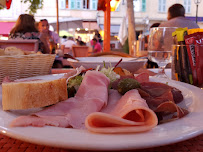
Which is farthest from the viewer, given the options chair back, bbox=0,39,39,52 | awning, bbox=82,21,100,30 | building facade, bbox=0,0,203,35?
building facade, bbox=0,0,203,35

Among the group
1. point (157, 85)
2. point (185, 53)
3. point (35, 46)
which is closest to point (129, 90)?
point (157, 85)

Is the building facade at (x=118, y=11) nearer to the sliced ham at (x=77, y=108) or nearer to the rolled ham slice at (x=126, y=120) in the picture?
the sliced ham at (x=77, y=108)

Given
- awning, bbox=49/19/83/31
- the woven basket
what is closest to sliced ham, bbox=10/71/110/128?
the woven basket

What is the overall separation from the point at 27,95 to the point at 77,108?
15 centimetres

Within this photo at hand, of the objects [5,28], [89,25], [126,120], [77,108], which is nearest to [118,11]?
[89,25]

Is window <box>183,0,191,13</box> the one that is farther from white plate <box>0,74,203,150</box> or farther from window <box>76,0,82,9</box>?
white plate <box>0,74,203,150</box>

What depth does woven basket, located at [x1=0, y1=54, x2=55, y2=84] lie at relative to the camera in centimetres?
117

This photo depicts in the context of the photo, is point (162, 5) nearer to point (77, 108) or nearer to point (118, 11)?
point (118, 11)

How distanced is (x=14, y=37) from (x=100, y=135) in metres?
4.45

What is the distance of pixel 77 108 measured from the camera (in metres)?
0.66

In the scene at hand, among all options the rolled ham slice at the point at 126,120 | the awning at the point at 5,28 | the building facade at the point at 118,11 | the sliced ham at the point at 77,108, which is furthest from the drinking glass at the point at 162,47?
the building facade at the point at 118,11

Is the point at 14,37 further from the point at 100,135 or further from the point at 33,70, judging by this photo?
the point at 100,135

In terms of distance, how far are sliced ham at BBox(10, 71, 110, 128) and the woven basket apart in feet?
1.87

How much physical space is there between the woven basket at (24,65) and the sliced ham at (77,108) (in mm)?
570
